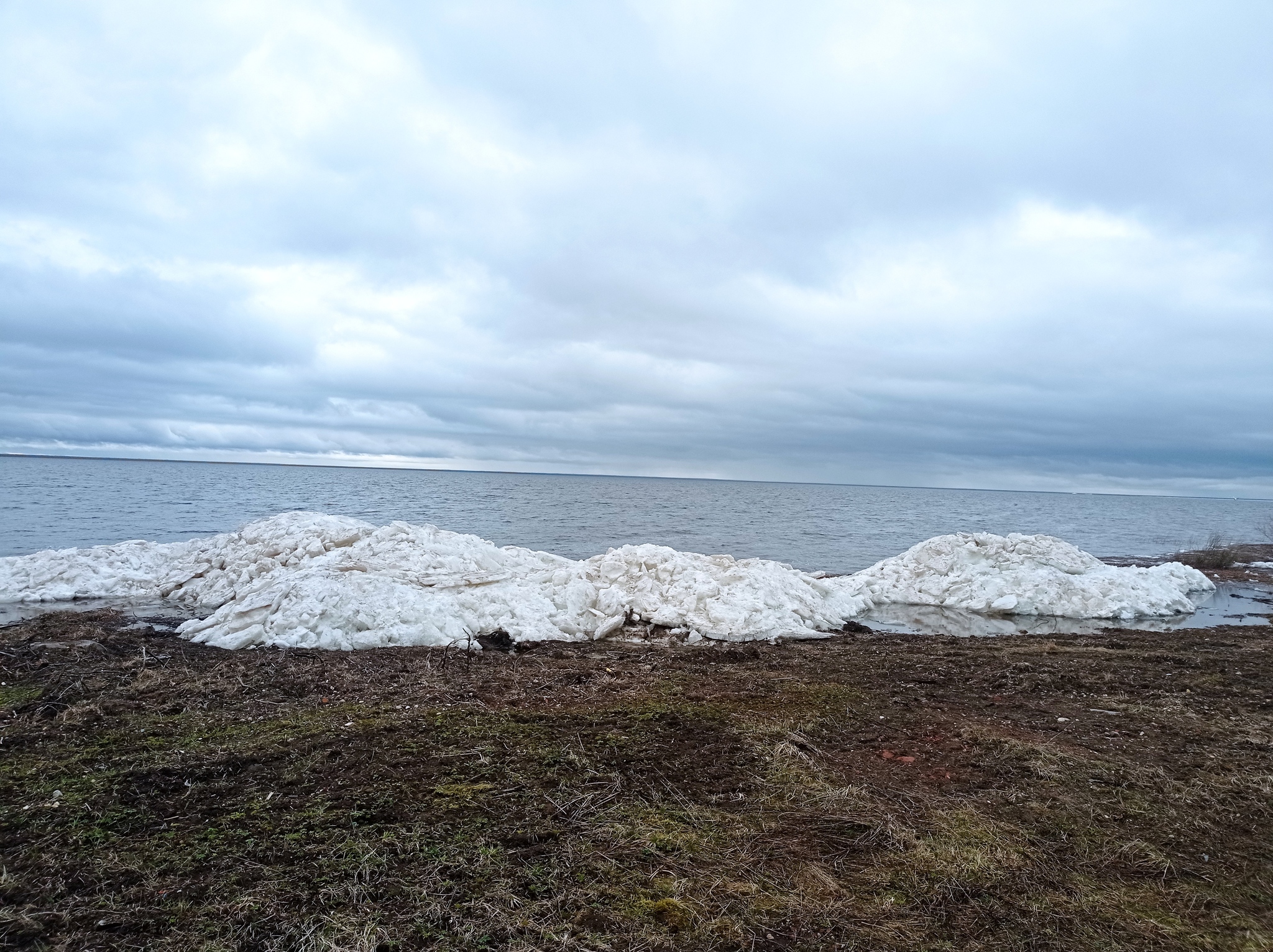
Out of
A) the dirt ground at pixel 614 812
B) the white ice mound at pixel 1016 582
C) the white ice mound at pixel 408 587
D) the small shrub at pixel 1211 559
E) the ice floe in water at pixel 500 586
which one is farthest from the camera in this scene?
the small shrub at pixel 1211 559

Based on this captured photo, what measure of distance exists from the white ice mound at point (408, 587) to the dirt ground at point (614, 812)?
2.44 m

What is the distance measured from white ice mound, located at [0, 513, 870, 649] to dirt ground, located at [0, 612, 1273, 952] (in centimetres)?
244

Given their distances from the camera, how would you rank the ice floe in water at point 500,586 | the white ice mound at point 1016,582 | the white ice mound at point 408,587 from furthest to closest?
the white ice mound at point 1016,582 → the ice floe in water at point 500,586 → the white ice mound at point 408,587

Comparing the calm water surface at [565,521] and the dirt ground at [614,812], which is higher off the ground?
the dirt ground at [614,812]

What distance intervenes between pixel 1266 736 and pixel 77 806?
10.3 m

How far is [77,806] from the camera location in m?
4.62

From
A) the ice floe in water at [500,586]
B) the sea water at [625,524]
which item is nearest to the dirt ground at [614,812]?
the ice floe in water at [500,586]

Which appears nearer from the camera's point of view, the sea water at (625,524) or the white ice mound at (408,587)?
the white ice mound at (408,587)

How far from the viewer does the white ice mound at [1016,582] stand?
1722 cm

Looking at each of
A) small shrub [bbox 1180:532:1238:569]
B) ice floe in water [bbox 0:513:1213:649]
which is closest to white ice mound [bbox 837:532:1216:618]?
ice floe in water [bbox 0:513:1213:649]

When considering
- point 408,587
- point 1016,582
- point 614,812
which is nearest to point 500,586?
Result: point 408,587

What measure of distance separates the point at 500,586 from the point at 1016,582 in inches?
526

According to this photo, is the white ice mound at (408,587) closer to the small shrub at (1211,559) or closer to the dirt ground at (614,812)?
the dirt ground at (614,812)

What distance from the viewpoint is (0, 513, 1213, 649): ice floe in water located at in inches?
442
